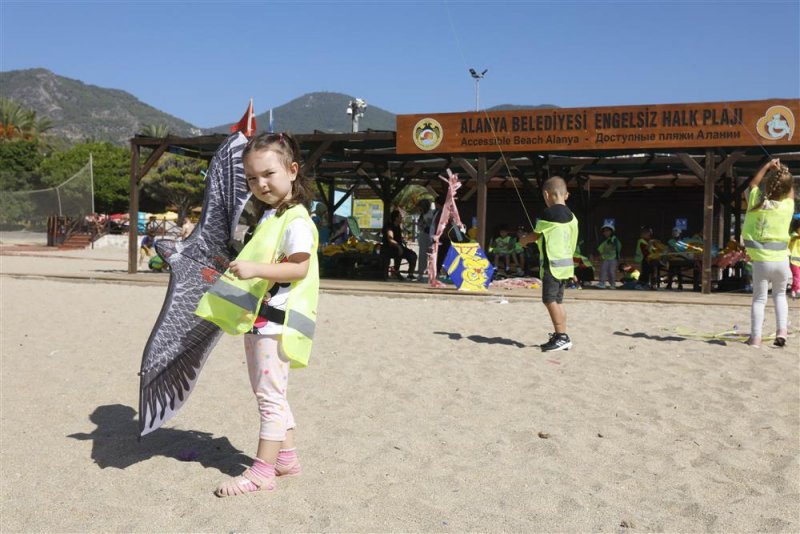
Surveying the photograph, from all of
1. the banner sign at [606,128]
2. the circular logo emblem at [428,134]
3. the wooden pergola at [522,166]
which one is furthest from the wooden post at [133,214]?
the circular logo emblem at [428,134]

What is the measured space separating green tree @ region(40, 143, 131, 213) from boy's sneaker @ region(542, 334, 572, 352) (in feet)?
192

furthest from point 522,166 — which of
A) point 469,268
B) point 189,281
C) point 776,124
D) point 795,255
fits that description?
point 189,281

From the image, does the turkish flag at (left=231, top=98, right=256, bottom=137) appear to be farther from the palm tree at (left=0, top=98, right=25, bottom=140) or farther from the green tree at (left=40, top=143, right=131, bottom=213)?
the palm tree at (left=0, top=98, right=25, bottom=140)

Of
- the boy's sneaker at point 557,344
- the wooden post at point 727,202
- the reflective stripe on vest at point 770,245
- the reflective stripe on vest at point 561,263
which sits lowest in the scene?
the boy's sneaker at point 557,344

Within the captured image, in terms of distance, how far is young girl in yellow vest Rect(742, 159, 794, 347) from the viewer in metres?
6.96

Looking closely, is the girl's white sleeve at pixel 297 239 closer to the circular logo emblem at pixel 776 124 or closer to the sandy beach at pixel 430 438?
the sandy beach at pixel 430 438

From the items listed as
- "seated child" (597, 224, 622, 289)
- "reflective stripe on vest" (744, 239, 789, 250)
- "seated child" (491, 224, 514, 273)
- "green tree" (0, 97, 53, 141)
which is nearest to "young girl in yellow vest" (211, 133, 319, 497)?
"reflective stripe on vest" (744, 239, 789, 250)

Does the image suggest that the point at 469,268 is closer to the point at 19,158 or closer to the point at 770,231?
the point at 770,231

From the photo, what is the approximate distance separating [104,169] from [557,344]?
6402 centimetres

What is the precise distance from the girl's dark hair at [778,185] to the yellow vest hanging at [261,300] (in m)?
5.35

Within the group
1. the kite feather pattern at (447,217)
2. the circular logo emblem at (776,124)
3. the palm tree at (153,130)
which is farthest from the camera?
the palm tree at (153,130)

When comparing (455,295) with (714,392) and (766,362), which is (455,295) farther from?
(714,392)

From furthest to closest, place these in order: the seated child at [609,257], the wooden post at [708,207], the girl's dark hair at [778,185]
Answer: the seated child at [609,257] < the wooden post at [708,207] < the girl's dark hair at [778,185]

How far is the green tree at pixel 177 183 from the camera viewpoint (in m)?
65.0
